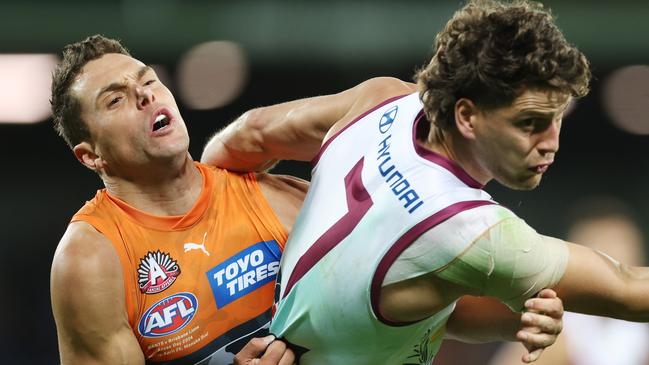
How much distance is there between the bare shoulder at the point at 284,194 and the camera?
3225mm

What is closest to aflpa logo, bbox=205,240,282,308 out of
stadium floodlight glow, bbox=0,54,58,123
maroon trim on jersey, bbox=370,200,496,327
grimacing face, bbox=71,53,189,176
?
grimacing face, bbox=71,53,189,176

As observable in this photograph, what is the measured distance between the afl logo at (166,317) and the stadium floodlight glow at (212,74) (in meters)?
3.53

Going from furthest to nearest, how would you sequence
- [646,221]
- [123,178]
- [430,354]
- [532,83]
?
[646,221]
[123,178]
[430,354]
[532,83]

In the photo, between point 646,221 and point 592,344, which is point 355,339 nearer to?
point 592,344

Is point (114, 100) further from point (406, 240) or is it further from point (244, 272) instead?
point (406, 240)

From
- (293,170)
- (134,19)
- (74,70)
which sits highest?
(74,70)

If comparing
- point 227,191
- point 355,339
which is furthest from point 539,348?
point 227,191

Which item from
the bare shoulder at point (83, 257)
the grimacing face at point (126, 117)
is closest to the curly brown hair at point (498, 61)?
the grimacing face at point (126, 117)

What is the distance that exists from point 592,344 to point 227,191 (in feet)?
9.98

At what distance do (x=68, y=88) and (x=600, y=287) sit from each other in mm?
1744

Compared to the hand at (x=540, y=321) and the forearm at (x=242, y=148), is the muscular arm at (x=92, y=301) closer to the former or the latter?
the forearm at (x=242, y=148)

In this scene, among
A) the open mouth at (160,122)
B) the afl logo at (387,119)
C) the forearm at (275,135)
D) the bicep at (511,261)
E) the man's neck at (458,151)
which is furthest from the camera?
the open mouth at (160,122)

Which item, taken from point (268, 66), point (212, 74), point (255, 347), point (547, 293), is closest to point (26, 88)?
point (212, 74)

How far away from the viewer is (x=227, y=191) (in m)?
3.27
